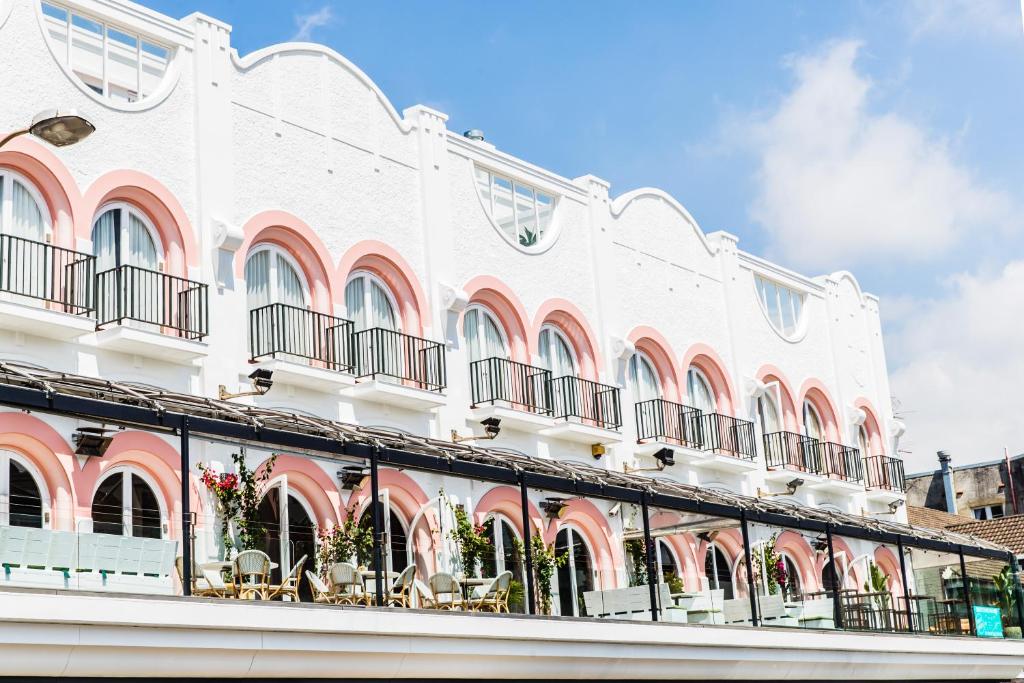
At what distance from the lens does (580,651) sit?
18.7 meters

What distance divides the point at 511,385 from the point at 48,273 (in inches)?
354

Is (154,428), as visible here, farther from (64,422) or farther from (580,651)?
(580,651)

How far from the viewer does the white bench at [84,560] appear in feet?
42.5

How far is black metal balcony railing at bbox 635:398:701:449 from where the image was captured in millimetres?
27938

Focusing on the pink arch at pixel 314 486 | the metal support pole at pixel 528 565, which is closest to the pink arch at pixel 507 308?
the pink arch at pixel 314 486

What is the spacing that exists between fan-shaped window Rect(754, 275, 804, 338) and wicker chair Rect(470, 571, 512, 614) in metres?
16.4

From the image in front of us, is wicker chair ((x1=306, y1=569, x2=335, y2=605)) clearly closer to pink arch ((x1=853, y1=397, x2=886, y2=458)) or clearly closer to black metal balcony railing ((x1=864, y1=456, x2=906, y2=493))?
black metal balcony railing ((x1=864, y1=456, x2=906, y2=493))

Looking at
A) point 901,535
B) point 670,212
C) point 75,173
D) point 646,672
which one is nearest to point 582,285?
point 670,212

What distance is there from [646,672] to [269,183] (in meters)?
9.01

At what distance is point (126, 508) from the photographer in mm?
17453

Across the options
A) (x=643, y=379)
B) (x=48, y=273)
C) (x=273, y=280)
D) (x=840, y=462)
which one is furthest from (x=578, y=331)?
(x=48, y=273)

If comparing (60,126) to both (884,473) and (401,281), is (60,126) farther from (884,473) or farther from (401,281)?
(884,473)

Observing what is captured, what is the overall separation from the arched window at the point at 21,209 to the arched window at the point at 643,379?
43.1ft

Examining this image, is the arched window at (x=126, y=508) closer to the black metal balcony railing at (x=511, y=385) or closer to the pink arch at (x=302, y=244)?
the pink arch at (x=302, y=244)
